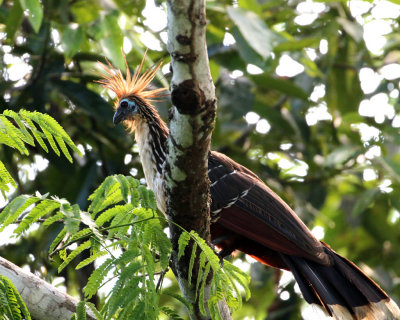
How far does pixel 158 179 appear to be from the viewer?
4348 mm

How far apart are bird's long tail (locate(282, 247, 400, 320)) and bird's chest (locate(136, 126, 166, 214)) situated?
0.91m

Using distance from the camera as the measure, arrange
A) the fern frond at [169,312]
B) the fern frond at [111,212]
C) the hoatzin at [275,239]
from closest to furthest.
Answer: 1. the fern frond at [111,212]
2. the fern frond at [169,312]
3. the hoatzin at [275,239]

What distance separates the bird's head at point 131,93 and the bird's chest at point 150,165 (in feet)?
0.40

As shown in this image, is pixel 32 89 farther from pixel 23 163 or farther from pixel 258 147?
pixel 258 147

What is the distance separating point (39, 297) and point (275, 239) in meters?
1.51

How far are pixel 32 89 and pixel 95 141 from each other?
76 cm

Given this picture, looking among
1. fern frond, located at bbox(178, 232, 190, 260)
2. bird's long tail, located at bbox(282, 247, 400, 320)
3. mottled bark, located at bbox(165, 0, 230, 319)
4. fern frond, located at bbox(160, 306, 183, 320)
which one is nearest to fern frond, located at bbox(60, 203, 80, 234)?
fern frond, located at bbox(178, 232, 190, 260)

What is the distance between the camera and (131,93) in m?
4.99

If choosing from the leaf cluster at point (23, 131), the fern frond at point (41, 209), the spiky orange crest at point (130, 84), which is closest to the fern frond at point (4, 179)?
the leaf cluster at point (23, 131)

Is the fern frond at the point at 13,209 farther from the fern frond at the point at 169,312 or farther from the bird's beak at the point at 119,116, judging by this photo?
the bird's beak at the point at 119,116

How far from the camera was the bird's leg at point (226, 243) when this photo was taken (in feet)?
14.6

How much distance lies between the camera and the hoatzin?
13.6 ft

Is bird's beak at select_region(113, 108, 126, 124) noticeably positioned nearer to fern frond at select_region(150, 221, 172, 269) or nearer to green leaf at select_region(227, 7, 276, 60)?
green leaf at select_region(227, 7, 276, 60)

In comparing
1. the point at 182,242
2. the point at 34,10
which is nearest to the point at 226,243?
the point at 182,242
